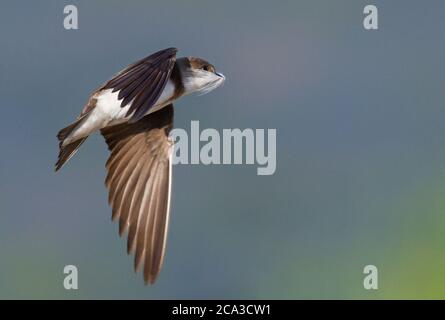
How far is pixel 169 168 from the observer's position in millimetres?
3086

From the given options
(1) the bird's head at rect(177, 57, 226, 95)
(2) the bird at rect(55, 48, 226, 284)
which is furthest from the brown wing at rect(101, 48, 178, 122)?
(1) the bird's head at rect(177, 57, 226, 95)

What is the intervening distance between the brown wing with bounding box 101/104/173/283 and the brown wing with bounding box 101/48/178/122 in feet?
1.03

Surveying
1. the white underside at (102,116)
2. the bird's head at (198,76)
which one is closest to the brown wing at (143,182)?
the bird's head at (198,76)

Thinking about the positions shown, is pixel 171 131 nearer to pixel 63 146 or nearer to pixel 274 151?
pixel 63 146

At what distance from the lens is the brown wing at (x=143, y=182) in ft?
9.50

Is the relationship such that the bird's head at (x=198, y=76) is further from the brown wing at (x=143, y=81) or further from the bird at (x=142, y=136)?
the brown wing at (x=143, y=81)

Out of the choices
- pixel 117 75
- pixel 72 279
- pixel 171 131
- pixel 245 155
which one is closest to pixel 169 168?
pixel 171 131

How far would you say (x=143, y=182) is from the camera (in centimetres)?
308

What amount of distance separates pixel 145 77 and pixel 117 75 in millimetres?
128

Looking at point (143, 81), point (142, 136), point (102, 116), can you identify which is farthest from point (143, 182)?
point (143, 81)

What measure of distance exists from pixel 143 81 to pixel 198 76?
1.45ft

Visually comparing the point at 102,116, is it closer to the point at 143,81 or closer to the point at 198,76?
the point at 143,81

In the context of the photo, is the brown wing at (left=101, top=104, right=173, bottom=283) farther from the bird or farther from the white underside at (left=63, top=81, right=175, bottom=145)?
the white underside at (left=63, top=81, right=175, bottom=145)

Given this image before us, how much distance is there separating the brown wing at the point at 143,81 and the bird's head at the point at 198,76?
254 mm
